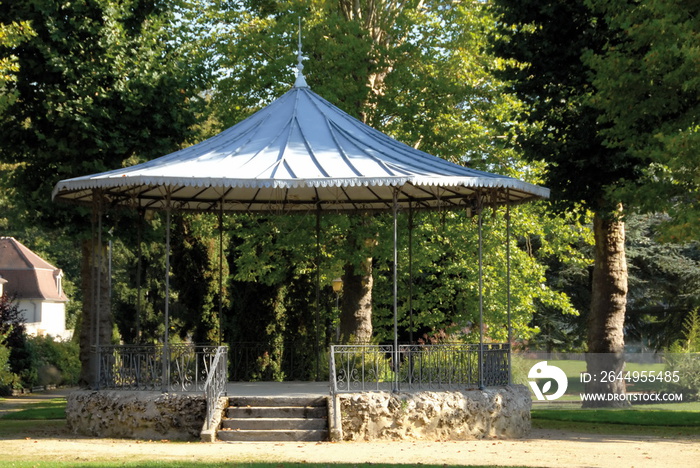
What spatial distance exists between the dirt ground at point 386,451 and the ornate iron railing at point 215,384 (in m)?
0.61

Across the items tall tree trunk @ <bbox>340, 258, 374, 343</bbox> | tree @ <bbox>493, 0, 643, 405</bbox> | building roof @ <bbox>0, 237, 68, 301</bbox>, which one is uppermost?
tree @ <bbox>493, 0, 643, 405</bbox>

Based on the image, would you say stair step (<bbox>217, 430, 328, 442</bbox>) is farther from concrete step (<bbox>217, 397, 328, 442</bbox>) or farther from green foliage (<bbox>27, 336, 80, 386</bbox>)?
green foliage (<bbox>27, 336, 80, 386</bbox>)

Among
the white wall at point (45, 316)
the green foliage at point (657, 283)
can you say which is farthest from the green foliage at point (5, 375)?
the green foliage at point (657, 283)

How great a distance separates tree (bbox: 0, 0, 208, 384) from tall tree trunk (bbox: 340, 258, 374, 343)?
6.30m

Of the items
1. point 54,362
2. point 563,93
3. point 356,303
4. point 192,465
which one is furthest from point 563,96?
point 54,362

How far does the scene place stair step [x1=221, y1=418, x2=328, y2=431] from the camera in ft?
50.9

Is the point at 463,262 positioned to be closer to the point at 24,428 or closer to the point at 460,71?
the point at 460,71

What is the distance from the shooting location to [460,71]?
27.3 meters

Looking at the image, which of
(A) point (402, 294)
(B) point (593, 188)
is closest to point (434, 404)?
(B) point (593, 188)

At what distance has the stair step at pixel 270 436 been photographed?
15.2 m

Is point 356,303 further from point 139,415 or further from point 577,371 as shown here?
point 139,415

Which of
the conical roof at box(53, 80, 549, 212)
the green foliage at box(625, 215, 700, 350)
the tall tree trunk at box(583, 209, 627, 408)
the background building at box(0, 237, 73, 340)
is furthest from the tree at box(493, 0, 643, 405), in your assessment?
the background building at box(0, 237, 73, 340)

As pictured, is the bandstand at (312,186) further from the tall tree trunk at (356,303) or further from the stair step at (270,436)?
the tall tree trunk at (356,303)

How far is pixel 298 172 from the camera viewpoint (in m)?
16.3
